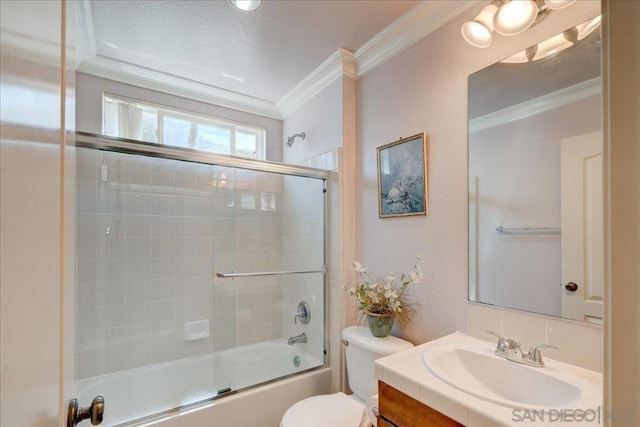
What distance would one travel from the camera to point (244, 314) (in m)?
2.46

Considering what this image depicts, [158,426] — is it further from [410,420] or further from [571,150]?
[571,150]

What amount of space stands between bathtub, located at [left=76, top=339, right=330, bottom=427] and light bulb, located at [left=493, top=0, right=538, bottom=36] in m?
2.14

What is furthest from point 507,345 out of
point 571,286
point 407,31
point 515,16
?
point 407,31

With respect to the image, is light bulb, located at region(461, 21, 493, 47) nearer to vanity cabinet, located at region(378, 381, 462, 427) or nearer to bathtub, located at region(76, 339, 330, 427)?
vanity cabinet, located at region(378, 381, 462, 427)

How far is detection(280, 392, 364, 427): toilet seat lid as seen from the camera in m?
1.46

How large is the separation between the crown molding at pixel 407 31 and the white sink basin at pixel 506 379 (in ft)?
5.12

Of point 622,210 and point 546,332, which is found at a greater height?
point 622,210

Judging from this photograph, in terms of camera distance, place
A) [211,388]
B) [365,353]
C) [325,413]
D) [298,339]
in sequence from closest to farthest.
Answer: [325,413]
[365,353]
[211,388]
[298,339]

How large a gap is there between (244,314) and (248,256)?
1.55 ft

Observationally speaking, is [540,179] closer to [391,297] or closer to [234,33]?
[391,297]

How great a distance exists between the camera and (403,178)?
178cm

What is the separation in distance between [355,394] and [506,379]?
2.91 feet

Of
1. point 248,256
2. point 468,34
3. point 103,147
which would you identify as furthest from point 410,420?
point 103,147

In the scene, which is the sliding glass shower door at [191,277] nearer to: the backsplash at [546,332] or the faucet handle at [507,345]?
the backsplash at [546,332]
